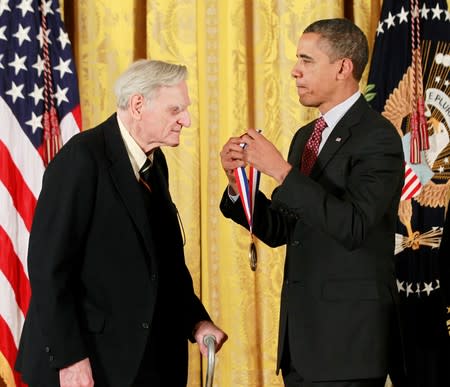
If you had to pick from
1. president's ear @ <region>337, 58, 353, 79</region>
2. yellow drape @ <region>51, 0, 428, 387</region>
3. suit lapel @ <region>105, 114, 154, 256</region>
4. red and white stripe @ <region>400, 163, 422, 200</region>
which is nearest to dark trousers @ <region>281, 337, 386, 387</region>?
suit lapel @ <region>105, 114, 154, 256</region>

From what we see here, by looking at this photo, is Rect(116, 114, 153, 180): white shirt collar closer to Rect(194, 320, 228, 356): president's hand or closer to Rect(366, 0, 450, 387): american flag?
Rect(194, 320, 228, 356): president's hand

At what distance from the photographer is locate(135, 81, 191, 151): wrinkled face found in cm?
252

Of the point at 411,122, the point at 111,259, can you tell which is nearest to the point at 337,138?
the point at 111,259

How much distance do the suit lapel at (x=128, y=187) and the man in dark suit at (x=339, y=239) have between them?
47cm

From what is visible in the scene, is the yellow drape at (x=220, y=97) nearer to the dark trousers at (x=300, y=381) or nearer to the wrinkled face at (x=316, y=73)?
the wrinkled face at (x=316, y=73)

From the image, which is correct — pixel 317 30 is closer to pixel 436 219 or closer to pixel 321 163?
pixel 321 163

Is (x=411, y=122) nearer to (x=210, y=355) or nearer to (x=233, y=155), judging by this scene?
(x=233, y=155)

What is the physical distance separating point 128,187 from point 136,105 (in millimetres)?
288

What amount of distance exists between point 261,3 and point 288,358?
246 centimetres

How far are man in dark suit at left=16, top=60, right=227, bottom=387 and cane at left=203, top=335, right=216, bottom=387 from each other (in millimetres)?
81

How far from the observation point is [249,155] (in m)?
2.69

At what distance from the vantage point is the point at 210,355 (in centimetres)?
240

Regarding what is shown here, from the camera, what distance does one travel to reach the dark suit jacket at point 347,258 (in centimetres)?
258

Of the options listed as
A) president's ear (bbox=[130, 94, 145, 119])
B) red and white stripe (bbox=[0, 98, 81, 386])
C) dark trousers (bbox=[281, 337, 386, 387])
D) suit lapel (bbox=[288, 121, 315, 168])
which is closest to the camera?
president's ear (bbox=[130, 94, 145, 119])
